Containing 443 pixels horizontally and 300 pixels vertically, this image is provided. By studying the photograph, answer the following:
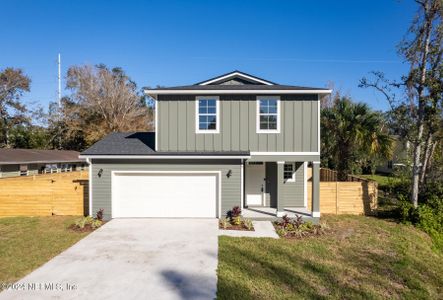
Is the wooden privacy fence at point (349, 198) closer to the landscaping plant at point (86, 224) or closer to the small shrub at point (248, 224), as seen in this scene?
the small shrub at point (248, 224)

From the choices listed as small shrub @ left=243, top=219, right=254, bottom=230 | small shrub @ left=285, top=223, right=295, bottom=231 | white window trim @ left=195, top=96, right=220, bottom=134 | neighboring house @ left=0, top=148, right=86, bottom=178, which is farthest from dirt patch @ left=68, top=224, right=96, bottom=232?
neighboring house @ left=0, top=148, right=86, bottom=178

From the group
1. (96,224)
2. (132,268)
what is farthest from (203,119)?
(132,268)

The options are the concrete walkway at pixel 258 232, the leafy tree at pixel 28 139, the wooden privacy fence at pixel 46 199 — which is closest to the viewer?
the concrete walkway at pixel 258 232

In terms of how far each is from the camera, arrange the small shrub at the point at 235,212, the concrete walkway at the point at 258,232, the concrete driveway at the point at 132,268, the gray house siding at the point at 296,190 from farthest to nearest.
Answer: the gray house siding at the point at 296,190, the small shrub at the point at 235,212, the concrete walkway at the point at 258,232, the concrete driveway at the point at 132,268

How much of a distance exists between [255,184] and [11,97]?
3849cm

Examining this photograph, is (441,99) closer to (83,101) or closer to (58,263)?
(58,263)

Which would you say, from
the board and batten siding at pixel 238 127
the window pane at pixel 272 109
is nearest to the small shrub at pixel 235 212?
the board and batten siding at pixel 238 127

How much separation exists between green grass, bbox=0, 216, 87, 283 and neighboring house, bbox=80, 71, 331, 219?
1706 millimetres

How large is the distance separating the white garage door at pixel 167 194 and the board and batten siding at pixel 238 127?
4.23 ft

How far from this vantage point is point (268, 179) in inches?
513

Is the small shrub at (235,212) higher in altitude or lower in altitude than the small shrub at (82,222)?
higher

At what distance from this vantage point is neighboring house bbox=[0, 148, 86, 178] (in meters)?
18.2

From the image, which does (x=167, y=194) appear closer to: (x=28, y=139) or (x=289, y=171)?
(x=289, y=171)

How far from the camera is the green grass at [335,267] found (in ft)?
19.2
